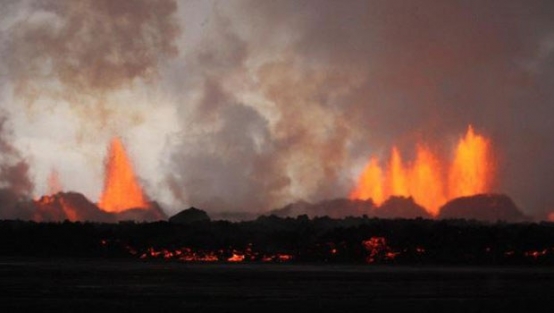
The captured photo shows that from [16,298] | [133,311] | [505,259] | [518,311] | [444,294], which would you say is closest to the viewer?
[133,311]

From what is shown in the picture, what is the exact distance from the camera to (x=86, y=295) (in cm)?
4356

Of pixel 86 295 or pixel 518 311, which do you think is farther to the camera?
pixel 86 295

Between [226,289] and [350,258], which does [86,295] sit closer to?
[226,289]

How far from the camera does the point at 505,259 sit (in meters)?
191

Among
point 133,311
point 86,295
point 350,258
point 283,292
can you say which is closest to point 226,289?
point 283,292

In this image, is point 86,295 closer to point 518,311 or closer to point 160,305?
point 160,305

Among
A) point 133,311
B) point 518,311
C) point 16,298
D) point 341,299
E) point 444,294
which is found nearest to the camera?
point 133,311

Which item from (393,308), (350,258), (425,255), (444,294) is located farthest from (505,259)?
(393,308)

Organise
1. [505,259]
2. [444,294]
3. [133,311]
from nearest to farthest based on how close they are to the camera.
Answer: [133,311] < [444,294] < [505,259]

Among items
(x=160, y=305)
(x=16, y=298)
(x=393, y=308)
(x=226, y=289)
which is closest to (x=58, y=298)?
(x=16, y=298)

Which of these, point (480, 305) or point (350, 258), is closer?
point (480, 305)

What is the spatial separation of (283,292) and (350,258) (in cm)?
14908

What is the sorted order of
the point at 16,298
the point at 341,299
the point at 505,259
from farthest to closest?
1. the point at 505,259
2. the point at 341,299
3. the point at 16,298

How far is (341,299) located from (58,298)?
13713 millimetres
